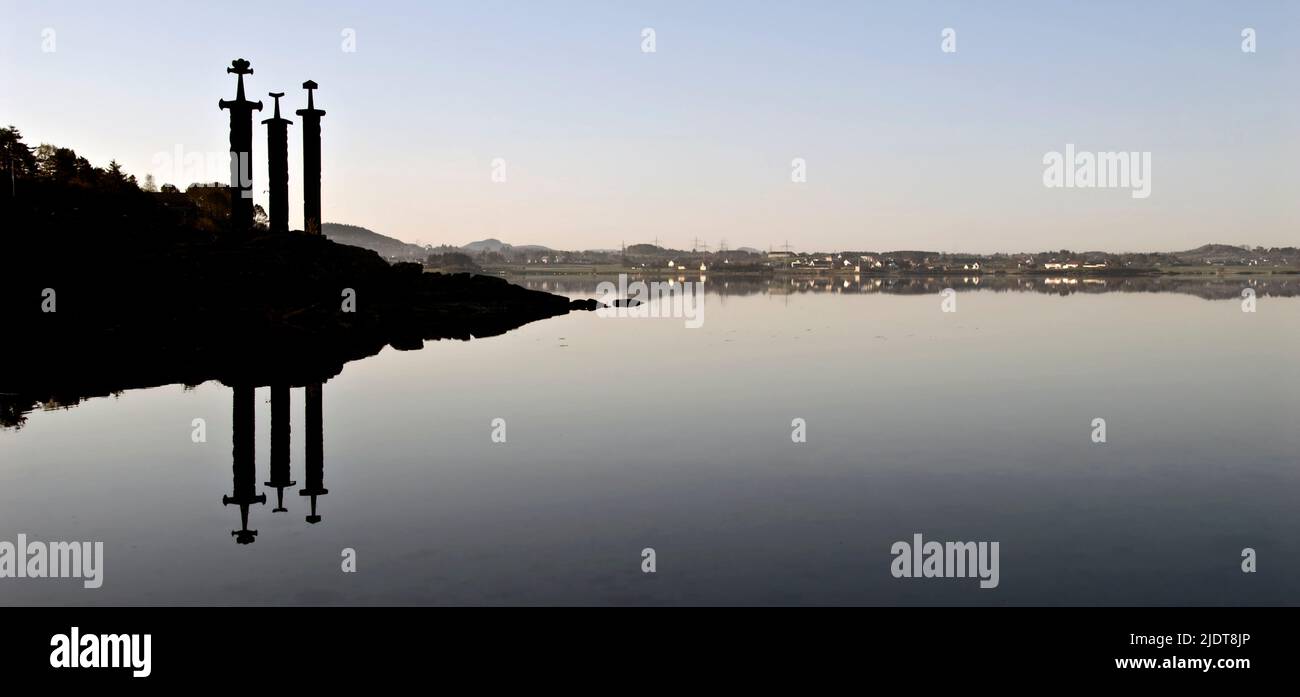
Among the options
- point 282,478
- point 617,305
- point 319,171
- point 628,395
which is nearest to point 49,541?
point 282,478

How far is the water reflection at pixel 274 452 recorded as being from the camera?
19203 millimetres

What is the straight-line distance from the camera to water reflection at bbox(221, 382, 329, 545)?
63.0ft

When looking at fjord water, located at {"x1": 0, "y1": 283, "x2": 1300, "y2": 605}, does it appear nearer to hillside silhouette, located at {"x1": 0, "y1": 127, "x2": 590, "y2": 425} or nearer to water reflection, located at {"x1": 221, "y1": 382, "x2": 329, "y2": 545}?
water reflection, located at {"x1": 221, "y1": 382, "x2": 329, "y2": 545}

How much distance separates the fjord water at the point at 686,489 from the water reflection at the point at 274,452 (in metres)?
0.27

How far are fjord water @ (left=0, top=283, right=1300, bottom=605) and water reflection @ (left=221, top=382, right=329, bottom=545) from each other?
0.89ft

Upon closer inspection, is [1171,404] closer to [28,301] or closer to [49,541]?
[49,541]

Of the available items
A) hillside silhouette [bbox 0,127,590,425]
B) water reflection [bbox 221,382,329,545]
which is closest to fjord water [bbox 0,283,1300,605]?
water reflection [bbox 221,382,329,545]

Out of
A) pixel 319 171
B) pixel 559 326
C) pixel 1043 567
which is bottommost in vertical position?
pixel 1043 567

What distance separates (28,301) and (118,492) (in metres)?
37.6

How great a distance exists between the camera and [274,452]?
79.6ft

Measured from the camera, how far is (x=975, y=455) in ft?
81.9

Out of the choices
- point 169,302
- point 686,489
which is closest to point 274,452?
point 686,489

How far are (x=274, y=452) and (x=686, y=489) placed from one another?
1136 cm

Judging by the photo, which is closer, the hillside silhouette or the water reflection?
the water reflection
